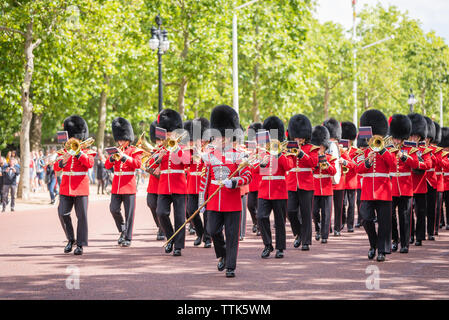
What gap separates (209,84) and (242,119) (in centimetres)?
1234

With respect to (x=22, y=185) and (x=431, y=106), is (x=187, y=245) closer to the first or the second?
(x=22, y=185)

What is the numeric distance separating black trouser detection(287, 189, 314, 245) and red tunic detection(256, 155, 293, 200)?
0.83m

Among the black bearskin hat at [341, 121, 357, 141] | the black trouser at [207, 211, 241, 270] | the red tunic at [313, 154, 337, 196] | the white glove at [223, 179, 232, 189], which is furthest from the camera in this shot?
the black bearskin hat at [341, 121, 357, 141]

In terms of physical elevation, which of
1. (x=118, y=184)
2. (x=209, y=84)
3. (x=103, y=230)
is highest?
(x=209, y=84)

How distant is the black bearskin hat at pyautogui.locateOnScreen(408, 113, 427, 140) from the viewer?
36.7ft

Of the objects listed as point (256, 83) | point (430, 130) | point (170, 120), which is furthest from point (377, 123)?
point (256, 83)

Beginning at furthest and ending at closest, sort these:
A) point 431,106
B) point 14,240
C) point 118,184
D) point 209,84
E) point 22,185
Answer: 1. point 431,106
2. point 209,84
3. point 22,185
4. point 14,240
5. point 118,184

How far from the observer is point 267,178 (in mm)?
9797

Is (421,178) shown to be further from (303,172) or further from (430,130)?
(303,172)

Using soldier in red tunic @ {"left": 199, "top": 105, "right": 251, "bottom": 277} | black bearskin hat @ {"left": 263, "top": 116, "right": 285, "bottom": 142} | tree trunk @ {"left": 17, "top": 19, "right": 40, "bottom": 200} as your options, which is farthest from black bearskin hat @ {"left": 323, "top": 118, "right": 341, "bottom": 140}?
tree trunk @ {"left": 17, "top": 19, "right": 40, "bottom": 200}

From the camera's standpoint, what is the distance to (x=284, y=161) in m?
9.73

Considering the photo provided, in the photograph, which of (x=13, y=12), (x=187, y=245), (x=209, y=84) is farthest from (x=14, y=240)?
(x=209, y=84)

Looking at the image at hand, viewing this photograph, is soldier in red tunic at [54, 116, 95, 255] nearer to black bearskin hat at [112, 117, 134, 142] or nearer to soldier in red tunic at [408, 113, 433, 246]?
black bearskin hat at [112, 117, 134, 142]

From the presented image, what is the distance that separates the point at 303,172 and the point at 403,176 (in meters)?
1.46
